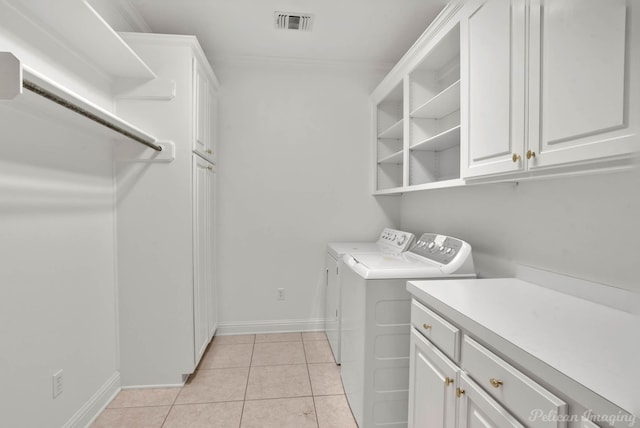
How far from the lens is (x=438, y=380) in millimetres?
1134

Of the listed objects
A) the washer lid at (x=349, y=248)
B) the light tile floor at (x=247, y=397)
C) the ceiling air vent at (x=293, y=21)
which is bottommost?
the light tile floor at (x=247, y=397)

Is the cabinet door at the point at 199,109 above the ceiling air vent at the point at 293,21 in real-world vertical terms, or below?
below

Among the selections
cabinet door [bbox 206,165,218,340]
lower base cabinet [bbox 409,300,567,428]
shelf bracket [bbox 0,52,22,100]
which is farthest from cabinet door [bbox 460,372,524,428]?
cabinet door [bbox 206,165,218,340]

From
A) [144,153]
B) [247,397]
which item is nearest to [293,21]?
[144,153]

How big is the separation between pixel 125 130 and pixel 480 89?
173cm

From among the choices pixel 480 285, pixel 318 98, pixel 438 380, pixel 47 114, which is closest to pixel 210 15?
pixel 318 98

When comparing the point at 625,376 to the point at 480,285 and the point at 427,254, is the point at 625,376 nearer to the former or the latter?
the point at 480,285

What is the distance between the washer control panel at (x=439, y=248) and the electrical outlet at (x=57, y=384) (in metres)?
2.06

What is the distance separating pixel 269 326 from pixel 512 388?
2.45m

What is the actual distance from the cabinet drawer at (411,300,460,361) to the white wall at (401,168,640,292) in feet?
2.05

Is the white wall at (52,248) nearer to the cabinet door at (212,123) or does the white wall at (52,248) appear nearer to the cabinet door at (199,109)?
the cabinet door at (199,109)

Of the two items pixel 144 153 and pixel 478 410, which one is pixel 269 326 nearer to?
pixel 144 153

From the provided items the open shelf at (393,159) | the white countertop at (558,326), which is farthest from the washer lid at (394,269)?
the open shelf at (393,159)

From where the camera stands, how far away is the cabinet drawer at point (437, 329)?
3.40 feet
